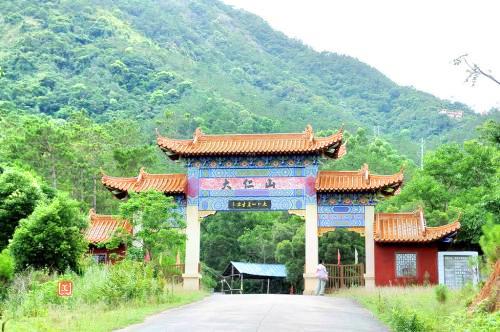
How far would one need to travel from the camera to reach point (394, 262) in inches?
1095

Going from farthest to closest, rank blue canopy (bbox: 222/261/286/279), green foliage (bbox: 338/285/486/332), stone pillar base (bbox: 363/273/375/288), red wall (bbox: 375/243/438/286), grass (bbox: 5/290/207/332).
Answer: blue canopy (bbox: 222/261/286/279) → stone pillar base (bbox: 363/273/375/288) → red wall (bbox: 375/243/438/286) → grass (bbox: 5/290/207/332) → green foliage (bbox: 338/285/486/332)

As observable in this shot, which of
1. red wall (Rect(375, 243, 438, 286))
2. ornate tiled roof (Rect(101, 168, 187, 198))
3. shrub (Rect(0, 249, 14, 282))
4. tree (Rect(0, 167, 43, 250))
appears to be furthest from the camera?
ornate tiled roof (Rect(101, 168, 187, 198))

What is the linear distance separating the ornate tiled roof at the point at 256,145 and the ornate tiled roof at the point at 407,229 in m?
3.50

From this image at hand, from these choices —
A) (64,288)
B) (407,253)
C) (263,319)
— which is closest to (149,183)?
(407,253)

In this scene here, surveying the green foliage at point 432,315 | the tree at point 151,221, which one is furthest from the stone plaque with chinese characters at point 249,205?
the green foliage at point 432,315

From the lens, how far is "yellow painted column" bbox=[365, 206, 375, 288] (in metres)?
27.9

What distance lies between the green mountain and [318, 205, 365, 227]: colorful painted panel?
1886 inches

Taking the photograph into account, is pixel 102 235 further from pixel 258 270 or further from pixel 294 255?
pixel 258 270

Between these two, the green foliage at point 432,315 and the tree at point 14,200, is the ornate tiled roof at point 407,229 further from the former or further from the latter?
the tree at point 14,200

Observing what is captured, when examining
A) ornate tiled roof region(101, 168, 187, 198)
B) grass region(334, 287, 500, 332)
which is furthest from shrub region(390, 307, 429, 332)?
ornate tiled roof region(101, 168, 187, 198)

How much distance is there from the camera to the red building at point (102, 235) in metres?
29.5

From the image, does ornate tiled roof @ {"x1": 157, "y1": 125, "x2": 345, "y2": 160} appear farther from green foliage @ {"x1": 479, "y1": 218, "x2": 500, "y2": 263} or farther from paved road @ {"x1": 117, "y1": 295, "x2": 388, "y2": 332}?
green foliage @ {"x1": 479, "y1": 218, "x2": 500, "y2": 263}

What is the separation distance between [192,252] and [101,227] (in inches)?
163

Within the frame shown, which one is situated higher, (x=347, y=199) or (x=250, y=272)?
(x=347, y=199)
